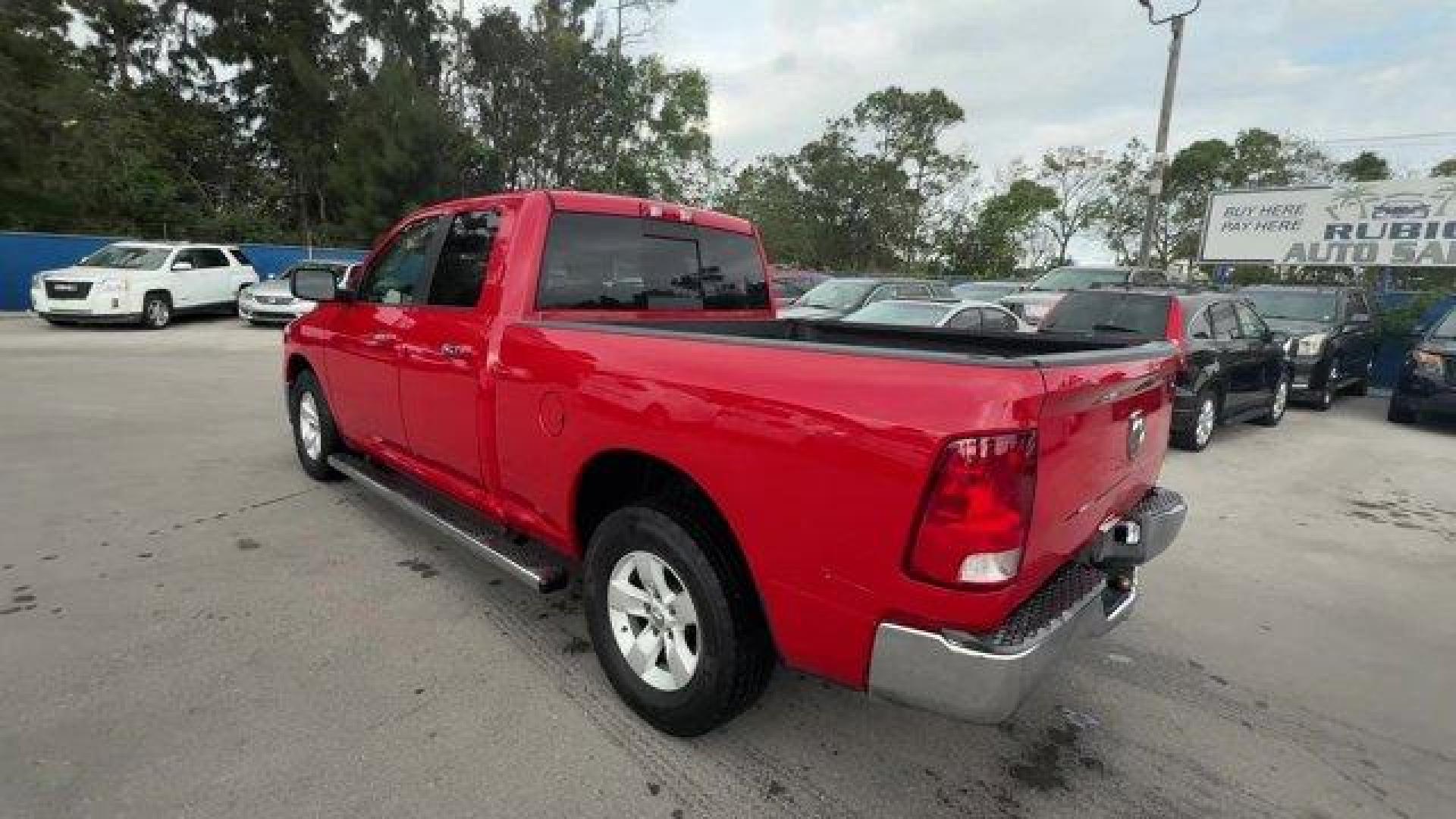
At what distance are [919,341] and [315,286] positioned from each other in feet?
11.6

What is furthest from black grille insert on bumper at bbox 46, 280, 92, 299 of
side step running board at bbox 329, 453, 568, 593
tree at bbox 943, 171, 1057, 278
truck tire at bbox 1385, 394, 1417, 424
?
tree at bbox 943, 171, 1057, 278

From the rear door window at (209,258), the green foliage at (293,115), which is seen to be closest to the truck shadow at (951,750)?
the rear door window at (209,258)

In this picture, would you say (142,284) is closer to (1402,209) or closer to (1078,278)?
(1078,278)

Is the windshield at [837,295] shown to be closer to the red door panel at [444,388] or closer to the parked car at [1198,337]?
the parked car at [1198,337]

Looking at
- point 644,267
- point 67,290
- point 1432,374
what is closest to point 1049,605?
point 644,267

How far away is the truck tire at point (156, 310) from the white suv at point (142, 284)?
15mm

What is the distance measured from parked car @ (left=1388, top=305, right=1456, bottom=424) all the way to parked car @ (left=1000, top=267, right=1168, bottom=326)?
169 inches

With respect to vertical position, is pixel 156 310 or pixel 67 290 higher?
pixel 67 290

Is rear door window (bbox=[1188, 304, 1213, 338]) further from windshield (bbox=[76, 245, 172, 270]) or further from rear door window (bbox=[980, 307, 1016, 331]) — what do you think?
windshield (bbox=[76, 245, 172, 270])

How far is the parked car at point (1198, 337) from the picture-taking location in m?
7.32

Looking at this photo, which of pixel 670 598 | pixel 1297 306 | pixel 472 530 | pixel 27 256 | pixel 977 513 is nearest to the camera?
pixel 977 513

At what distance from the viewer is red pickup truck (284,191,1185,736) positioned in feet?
6.23

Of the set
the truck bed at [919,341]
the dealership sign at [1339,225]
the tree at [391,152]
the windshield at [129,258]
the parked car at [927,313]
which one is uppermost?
the tree at [391,152]

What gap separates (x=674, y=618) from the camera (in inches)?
103
